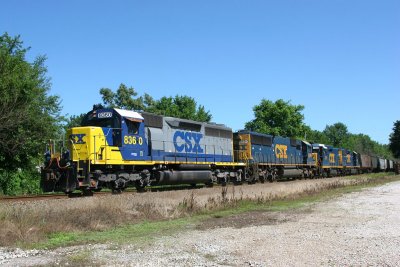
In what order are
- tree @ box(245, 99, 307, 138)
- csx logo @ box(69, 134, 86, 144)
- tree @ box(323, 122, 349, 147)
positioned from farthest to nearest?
tree @ box(323, 122, 349, 147)
tree @ box(245, 99, 307, 138)
csx logo @ box(69, 134, 86, 144)

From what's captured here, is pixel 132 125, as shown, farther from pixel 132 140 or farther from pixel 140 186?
pixel 140 186

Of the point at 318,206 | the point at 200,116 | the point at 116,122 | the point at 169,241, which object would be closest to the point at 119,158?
the point at 116,122

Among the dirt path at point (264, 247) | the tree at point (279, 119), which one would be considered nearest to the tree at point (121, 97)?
the tree at point (279, 119)

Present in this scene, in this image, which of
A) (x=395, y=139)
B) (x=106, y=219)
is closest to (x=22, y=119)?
(x=106, y=219)

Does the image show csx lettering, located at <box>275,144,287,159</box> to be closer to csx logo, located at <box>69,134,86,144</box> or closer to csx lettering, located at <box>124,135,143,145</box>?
csx lettering, located at <box>124,135,143,145</box>

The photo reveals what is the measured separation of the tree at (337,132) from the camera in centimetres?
17050

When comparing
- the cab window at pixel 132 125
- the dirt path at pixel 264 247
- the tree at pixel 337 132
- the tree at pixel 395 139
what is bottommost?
the dirt path at pixel 264 247

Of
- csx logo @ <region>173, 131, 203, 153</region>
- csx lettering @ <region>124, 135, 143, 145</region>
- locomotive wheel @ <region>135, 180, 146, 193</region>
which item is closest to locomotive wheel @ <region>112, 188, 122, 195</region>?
locomotive wheel @ <region>135, 180, 146, 193</region>

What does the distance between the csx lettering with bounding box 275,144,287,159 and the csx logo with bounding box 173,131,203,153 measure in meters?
12.1

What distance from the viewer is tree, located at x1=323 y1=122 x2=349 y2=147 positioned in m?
170

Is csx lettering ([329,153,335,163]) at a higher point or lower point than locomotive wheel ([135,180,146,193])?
higher

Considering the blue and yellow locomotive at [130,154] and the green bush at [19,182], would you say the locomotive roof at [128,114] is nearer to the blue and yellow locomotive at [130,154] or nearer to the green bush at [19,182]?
the blue and yellow locomotive at [130,154]

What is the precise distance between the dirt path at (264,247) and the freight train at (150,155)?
7470 mm

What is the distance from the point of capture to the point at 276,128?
73.3 metres
